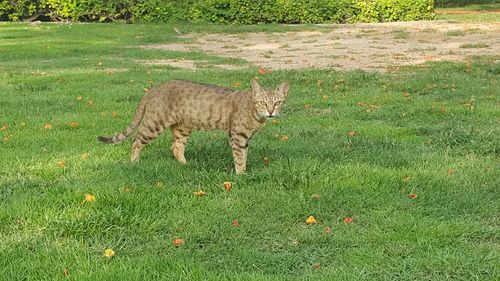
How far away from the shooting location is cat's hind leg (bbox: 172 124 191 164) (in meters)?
7.18

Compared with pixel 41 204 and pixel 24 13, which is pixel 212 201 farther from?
pixel 24 13

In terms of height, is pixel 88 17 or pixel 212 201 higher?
pixel 212 201

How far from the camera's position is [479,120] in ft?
29.8

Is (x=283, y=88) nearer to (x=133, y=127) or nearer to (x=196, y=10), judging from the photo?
(x=133, y=127)

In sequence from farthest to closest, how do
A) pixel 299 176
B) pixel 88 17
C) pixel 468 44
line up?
pixel 88 17 → pixel 468 44 → pixel 299 176

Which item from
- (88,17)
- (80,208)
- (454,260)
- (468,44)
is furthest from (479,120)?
(88,17)

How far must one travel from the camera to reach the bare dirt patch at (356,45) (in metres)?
18.1

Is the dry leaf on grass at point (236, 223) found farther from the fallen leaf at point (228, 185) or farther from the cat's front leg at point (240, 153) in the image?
the cat's front leg at point (240, 153)

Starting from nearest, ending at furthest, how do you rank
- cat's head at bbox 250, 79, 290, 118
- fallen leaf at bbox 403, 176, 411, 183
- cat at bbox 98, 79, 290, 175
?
fallen leaf at bbox 403, 176, 411, 183
cat's head at bbox 250, 79, 290, 118
cat at bbox 98, 79, 290, 175

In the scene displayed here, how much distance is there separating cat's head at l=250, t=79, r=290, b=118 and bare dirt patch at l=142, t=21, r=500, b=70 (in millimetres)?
10300

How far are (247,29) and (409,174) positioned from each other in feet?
76.4

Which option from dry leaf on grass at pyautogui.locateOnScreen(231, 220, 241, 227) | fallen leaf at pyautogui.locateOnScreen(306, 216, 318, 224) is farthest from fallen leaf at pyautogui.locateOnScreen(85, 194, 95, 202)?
fallen leaf at pyautogui.locateOnScreen(306, 216, 318, 224)

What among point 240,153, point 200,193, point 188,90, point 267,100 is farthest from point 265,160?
point 200,193

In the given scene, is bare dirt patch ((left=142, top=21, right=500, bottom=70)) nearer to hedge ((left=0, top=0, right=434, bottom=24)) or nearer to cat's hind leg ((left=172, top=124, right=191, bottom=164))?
hedge ((left=0, top=0, right=434, bottom=24))
